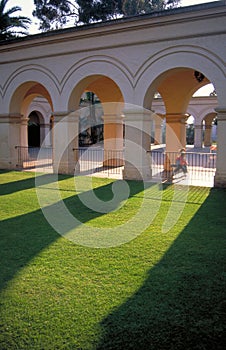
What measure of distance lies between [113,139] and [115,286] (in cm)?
1209

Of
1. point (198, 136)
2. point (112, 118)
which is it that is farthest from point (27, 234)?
point (198, 136)

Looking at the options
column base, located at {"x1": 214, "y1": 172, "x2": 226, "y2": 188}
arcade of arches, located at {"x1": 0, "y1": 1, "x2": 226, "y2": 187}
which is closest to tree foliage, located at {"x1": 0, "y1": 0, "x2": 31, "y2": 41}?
arcade of arches, located at {"x1": 0, "y1": 1, "x2": 226, "y2": 187}

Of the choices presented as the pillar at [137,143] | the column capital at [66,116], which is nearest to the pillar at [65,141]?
the column capital at [66,116]

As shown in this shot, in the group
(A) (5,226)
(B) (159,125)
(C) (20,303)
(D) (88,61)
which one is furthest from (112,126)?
(B) (159,125)

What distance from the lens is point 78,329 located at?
3256mm

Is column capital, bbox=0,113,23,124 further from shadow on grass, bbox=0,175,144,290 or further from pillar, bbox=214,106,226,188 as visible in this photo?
pillar, bbox=214,106,226,188

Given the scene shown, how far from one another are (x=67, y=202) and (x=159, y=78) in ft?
16.8

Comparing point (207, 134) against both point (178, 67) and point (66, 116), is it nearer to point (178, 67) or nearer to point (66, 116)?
point (66, 116)

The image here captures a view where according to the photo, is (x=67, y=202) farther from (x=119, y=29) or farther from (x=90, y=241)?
(x=119, y=29)

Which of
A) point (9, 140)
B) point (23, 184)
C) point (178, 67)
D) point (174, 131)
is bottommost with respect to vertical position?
point (23, 184)

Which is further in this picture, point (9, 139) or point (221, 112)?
point (9, 139)

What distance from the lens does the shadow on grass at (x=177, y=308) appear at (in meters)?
3.09

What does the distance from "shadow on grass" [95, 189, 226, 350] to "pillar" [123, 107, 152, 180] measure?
6246 millimetres

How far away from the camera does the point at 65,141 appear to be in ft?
42.8
